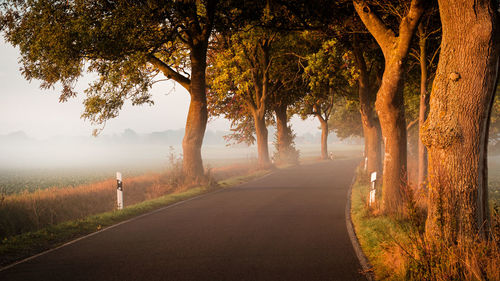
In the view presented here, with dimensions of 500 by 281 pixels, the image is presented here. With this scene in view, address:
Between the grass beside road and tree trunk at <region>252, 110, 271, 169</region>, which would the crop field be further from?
tree trunk at <region>252, 110, 271, 169</region>

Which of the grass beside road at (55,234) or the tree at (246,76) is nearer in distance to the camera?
the grass beside road at (55,234)

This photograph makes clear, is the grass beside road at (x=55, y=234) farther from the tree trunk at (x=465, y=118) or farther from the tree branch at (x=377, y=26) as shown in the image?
the tree branch at (x=377, y=26)

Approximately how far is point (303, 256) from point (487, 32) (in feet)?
14.4

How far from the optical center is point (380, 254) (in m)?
5.84

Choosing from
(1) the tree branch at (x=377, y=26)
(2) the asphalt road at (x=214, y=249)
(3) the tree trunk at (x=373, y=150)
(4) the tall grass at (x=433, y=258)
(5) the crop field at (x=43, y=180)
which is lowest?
(5) the crop field at (x=43, y=180)

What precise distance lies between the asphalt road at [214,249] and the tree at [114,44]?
6973 millimetres

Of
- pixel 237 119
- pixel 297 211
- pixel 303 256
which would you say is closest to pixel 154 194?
pixel 297 211

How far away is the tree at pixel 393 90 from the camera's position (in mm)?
8570

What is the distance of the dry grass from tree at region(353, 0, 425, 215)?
8.91m

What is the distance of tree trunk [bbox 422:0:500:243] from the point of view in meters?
5.01

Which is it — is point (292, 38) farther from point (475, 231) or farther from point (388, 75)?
point (475, 231)

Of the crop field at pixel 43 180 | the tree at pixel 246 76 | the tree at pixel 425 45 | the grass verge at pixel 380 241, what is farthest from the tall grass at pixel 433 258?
the tree at pixel 246 76

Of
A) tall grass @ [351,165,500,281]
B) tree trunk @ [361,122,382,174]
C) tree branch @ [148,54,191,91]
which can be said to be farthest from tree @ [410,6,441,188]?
tree branch @ [148,54,191,91]

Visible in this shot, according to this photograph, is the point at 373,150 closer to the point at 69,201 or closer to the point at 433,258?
the point at 69,201
